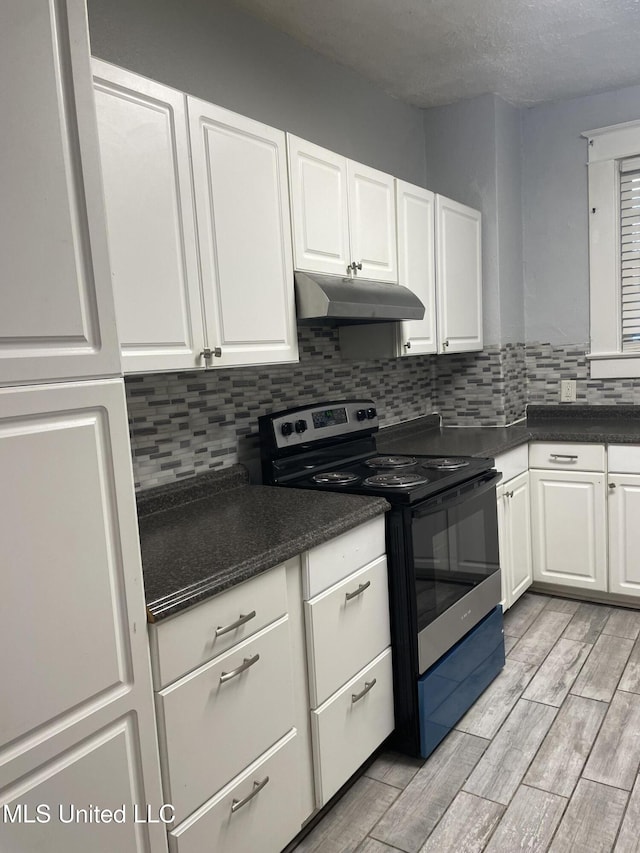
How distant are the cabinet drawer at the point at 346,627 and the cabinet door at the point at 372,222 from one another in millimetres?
1156

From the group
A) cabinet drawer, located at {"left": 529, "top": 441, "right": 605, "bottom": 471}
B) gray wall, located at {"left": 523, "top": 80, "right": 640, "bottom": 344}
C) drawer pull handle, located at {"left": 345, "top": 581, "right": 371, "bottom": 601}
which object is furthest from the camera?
gray wall, located at {"left": 523, "top": 80, "right": 640, "bottom": 344}

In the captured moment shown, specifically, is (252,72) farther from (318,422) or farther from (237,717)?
(237,717)

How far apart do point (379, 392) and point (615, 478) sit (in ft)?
3.96

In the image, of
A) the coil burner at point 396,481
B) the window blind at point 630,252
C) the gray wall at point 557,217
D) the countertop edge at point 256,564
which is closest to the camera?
the countertop edge at point 256,564

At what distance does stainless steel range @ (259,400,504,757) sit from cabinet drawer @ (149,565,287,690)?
1.88ft

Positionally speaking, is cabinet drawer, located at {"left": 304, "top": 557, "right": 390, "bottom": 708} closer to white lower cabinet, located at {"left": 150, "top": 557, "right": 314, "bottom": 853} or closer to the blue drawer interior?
white lower cabinet, located at {"left": 150, "top": 557, "right": 314, "bottom": 853}

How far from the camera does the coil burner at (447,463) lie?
8.13 ft

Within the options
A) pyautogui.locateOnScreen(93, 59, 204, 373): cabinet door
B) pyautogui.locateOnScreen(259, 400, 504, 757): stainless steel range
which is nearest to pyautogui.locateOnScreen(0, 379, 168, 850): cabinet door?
pyautogui.locateOnScreen(93, 59, 204, 373): cabinet door

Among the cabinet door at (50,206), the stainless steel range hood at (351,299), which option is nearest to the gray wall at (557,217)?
the stainless steel range hood at (351,299)

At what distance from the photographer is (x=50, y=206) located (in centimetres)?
107

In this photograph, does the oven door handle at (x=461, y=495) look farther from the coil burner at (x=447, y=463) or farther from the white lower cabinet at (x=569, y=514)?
the white lower cabinet at (x=569, y=514)

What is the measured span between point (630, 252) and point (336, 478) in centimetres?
228

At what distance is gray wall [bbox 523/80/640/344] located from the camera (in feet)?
11.7

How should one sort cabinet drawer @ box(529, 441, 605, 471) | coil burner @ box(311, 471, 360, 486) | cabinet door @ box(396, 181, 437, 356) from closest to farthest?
coil burner @ box(311, 471, 360, 486)
cabinet door @ box(396, 181, 437, 356)
cabinet drawer @ box(529, 441, 605, 471)
